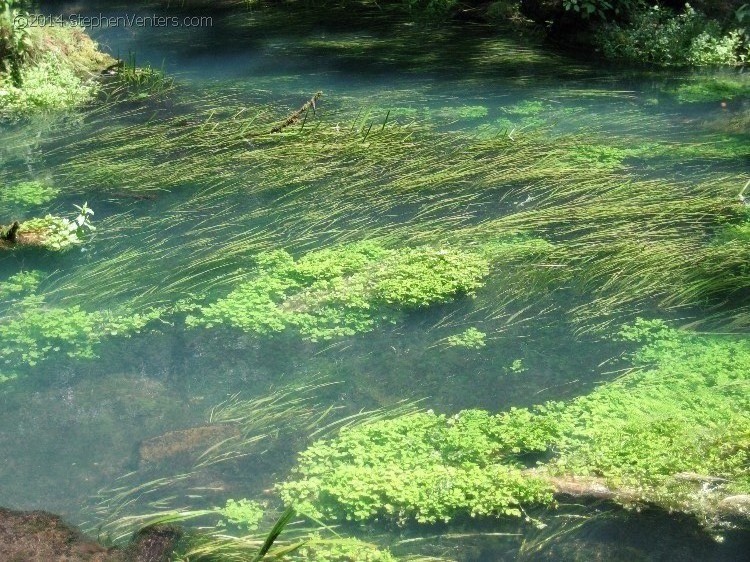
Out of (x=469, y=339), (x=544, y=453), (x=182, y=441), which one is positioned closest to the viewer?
(x=544, y=453)

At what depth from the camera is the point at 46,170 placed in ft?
23.6

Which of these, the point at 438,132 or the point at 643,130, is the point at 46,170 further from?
the point at 643,130

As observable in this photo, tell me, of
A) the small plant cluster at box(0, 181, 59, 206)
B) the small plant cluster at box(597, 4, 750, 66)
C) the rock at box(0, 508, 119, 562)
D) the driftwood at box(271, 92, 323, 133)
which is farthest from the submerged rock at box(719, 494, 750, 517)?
the small plant cluster at box(597, 4, 750, 66)

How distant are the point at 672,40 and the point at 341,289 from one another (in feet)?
24.3

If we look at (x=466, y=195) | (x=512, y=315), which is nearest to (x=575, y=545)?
(x=512, y=315)

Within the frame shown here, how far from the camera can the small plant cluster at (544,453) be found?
3.47 meters

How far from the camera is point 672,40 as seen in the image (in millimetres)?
10570

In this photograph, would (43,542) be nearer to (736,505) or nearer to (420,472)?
(420,472)

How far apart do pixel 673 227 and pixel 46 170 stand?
5124mm

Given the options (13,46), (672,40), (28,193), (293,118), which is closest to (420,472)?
(28,193)

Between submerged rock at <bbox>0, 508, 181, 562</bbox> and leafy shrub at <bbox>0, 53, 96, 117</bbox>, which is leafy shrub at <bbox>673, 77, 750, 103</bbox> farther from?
submerged rock at <bbox>0, 508, 181, 562</bbox>

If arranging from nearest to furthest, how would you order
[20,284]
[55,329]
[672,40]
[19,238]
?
1. [55,329]
2. [20,284]
3. [19,238]
4. [672,40]

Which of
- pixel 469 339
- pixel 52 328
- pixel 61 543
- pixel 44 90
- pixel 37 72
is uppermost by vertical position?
pixel 37 72

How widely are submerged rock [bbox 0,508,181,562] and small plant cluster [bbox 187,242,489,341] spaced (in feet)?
5.33
